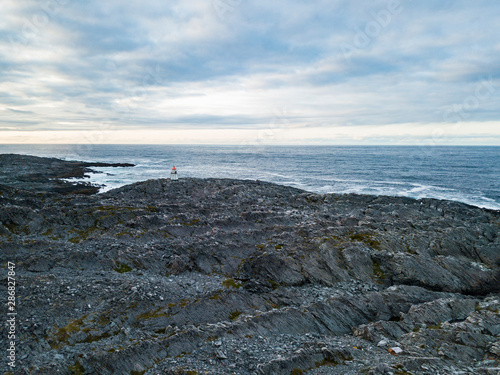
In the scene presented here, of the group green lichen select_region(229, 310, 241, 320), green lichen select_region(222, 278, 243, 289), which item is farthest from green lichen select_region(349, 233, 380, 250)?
green lichen select_region(229, 310, 241, 320)

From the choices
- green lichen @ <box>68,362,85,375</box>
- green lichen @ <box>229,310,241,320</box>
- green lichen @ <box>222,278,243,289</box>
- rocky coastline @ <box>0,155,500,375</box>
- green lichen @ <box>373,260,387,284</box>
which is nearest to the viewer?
green lichen @ <box>68,362,85,375</box>

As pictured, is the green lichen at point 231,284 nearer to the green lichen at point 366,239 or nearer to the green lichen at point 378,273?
the green lichen at point 378,273

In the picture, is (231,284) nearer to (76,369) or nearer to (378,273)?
(76,369)

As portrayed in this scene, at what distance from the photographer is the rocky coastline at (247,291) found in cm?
1370

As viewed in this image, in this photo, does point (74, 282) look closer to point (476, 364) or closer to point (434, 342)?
point (434, 342)

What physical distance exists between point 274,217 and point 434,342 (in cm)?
2254

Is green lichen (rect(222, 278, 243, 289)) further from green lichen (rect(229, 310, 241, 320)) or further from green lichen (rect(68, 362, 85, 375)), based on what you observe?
green lichen (rect(68, 362, 85, 375))

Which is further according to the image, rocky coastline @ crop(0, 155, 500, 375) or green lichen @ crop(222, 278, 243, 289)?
green lichen @ crop(222, 278, 243, 289)

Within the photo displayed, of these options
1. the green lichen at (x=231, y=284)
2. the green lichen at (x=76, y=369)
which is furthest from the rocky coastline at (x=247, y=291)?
the green lichen at (x=231, y=284)

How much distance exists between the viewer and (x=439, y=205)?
46125mm

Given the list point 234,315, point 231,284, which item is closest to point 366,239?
point 231,284

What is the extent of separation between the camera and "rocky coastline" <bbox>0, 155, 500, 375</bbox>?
44.9ft

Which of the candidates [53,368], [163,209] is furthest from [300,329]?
[163,209]

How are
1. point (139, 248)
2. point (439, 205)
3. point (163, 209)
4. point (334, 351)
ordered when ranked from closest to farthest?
point (334, 351)
point (139, 248)
point (163, 209)
point (439, 205)
